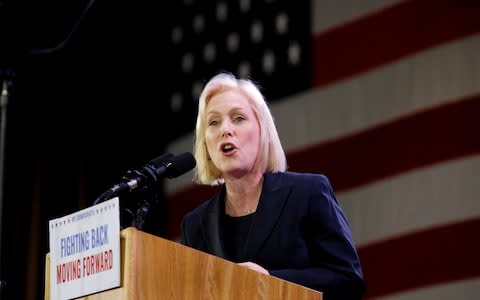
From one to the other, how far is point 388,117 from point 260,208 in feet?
7.32

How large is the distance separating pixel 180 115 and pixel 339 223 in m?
3.42

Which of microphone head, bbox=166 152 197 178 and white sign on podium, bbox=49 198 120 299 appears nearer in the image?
white sign on podium, bbox=49 198 120 299

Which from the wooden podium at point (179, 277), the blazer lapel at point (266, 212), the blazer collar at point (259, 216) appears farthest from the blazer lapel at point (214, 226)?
the wooden podium at point (179, 277)

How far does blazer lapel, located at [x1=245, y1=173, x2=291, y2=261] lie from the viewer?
2.70 metres

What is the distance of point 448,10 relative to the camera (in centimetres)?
482

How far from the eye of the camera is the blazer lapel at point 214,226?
9.20ft

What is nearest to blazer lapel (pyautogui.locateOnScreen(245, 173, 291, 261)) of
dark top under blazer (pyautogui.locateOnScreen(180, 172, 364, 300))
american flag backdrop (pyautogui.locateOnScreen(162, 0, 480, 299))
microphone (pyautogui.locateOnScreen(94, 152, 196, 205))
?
dark top under blazer (pyautogui.locateOnScreen(180, 172, 364, 300))

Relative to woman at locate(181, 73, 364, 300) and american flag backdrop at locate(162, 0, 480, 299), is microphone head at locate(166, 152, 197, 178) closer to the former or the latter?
woman at locate(181, 73, 364, 300)

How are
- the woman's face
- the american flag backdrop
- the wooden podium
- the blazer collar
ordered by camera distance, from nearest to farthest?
the wooden podium
the blazer collar
the woman's face
the american flag backdrop

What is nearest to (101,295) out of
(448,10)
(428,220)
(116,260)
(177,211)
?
(116,260)

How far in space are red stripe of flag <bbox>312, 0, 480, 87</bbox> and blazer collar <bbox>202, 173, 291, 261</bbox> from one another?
7.16ft

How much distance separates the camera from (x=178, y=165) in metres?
2.47

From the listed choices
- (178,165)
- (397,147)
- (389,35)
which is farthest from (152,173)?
(389,35)

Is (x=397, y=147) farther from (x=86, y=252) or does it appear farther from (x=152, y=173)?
(x=86, y=252)
